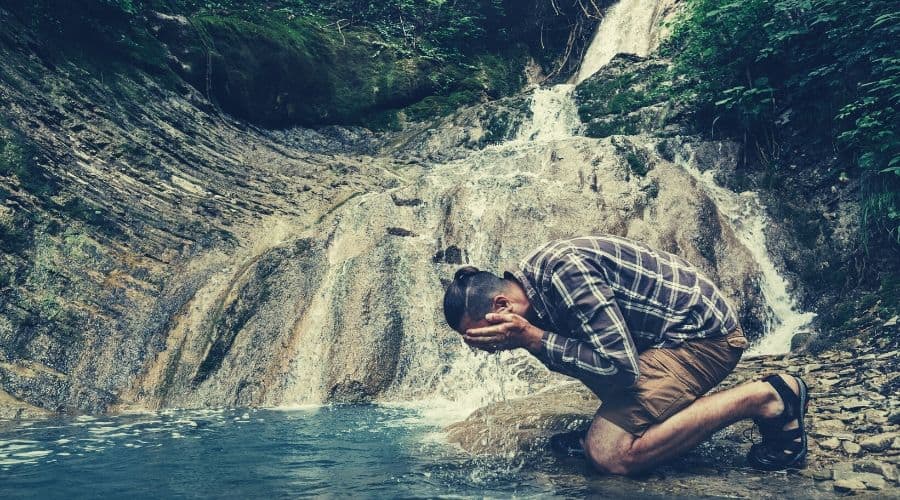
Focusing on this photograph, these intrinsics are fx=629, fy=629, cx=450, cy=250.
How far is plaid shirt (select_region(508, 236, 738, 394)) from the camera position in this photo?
283 cm

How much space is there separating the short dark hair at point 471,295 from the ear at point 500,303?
0.05 ft

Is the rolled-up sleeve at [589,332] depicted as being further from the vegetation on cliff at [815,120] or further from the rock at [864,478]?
the vegetation on cliff at [815,120]

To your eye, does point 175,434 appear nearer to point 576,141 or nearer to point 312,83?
point 576,141

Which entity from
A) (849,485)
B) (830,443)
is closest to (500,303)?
(849,485)

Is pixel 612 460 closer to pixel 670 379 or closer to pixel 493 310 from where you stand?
pixel 670 379

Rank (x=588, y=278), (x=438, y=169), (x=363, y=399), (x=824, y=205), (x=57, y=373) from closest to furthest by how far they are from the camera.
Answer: (x=588, y=278) < (x=57, y=373) < (x=363, y=399) < (x=824, y=205) < (x=438, y=169)

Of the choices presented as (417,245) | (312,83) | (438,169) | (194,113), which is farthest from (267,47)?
(417,245)

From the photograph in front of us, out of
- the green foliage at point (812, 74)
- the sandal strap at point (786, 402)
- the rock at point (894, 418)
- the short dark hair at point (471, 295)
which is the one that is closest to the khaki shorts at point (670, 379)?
the sandal strap at point (786, 402)

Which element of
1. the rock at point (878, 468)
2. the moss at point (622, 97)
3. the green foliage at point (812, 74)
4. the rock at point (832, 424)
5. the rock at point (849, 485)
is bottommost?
the rock at point (849, 485)

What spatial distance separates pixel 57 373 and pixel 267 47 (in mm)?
7888

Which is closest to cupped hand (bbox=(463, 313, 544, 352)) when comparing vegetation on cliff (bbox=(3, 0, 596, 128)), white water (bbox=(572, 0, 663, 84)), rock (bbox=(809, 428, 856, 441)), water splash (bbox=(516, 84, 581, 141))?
rock (bbox=(809, 428, 856, 441))

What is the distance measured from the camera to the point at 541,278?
2984 mm

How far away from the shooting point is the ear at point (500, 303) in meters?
2.96

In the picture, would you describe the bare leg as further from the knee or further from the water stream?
the water stream
